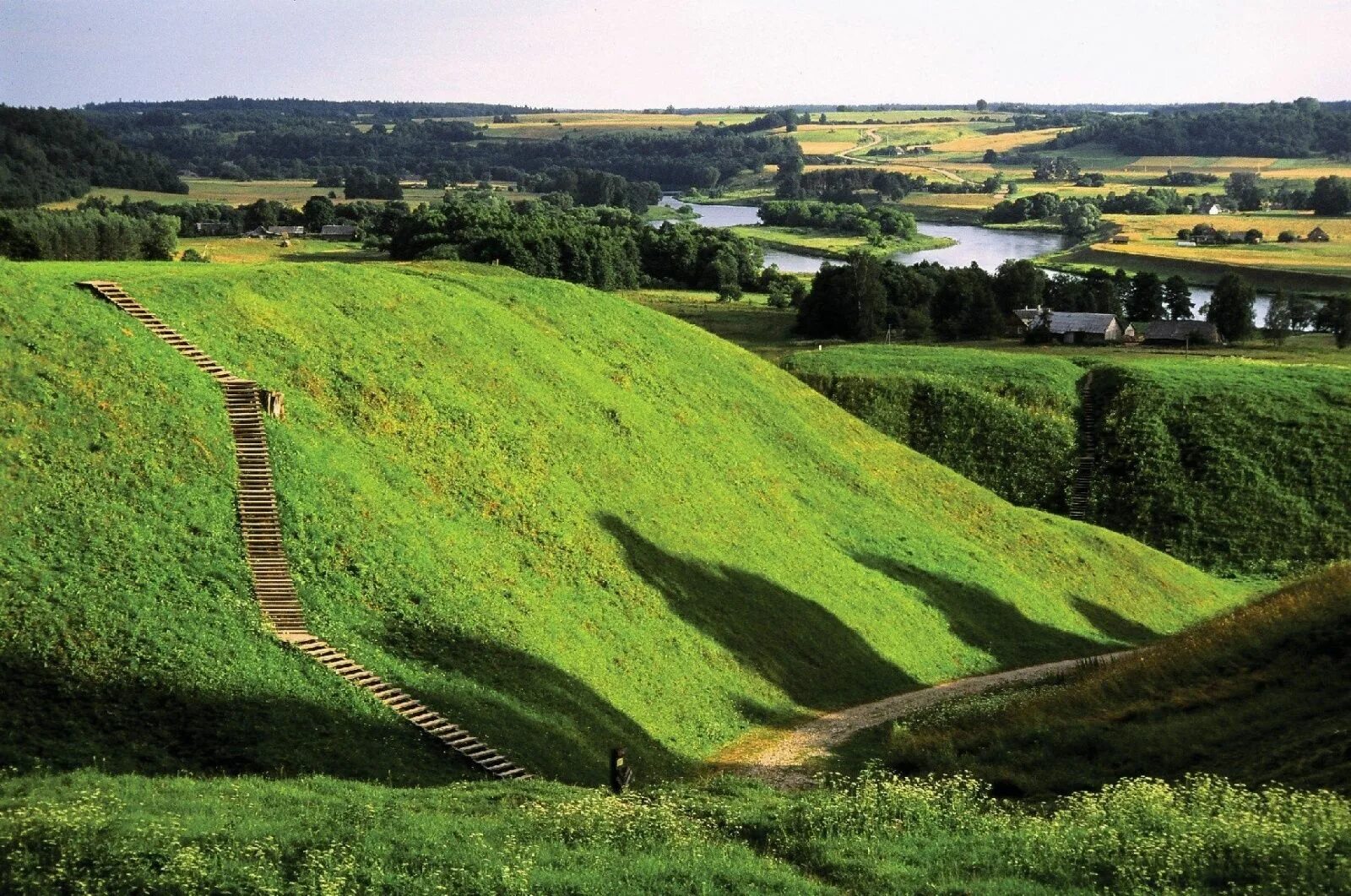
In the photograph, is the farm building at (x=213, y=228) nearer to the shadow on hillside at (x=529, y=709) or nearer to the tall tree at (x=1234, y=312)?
the tall tree at (x=1234, y=312)

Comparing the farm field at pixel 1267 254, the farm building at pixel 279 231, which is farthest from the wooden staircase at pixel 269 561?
the farm field at pixel 1267 254

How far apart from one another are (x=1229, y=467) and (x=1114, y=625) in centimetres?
2114

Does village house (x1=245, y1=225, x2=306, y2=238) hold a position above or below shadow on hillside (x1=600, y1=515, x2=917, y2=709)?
above

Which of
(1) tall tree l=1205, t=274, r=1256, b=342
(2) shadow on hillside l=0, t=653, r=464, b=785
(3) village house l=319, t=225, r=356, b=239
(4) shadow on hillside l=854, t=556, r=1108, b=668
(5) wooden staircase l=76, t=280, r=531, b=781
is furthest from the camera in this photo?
(3) village house l=319, t=225, r=356, b=239

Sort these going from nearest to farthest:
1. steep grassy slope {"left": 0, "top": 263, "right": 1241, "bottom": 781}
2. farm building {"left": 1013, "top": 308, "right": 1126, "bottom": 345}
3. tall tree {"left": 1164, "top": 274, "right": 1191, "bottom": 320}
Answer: steep grassy slope {"left": 0, "top": 263, "right": 1241, "bottom": 781}, farm building {"left": 1013, "top": 308, "right": 1126, "bottom": 345}, tall tree {"left": 1164, "top": 274, "right": 1191, "bottom": 320}

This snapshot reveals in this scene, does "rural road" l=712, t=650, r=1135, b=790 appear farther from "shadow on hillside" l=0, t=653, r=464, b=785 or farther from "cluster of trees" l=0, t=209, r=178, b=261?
→ "cluster of trees" l=0, t=209, r=178, b=261

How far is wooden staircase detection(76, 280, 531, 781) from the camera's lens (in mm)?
33094

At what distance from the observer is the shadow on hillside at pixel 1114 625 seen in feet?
194

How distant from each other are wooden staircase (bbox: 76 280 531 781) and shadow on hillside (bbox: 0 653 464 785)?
858mm

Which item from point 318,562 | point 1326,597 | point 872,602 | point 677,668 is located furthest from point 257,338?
point 1326,597

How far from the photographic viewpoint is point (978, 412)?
8169 centimetres

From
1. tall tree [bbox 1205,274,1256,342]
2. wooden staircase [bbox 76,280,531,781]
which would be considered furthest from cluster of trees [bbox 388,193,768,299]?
wooden staircase [bbox 76,280,531,781]

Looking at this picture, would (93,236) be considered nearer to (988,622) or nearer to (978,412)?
(978,412)

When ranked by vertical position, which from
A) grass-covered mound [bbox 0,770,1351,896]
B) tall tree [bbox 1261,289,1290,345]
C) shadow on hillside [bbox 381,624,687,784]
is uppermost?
grass-covered mound [bbox 0,770,1351,896]
